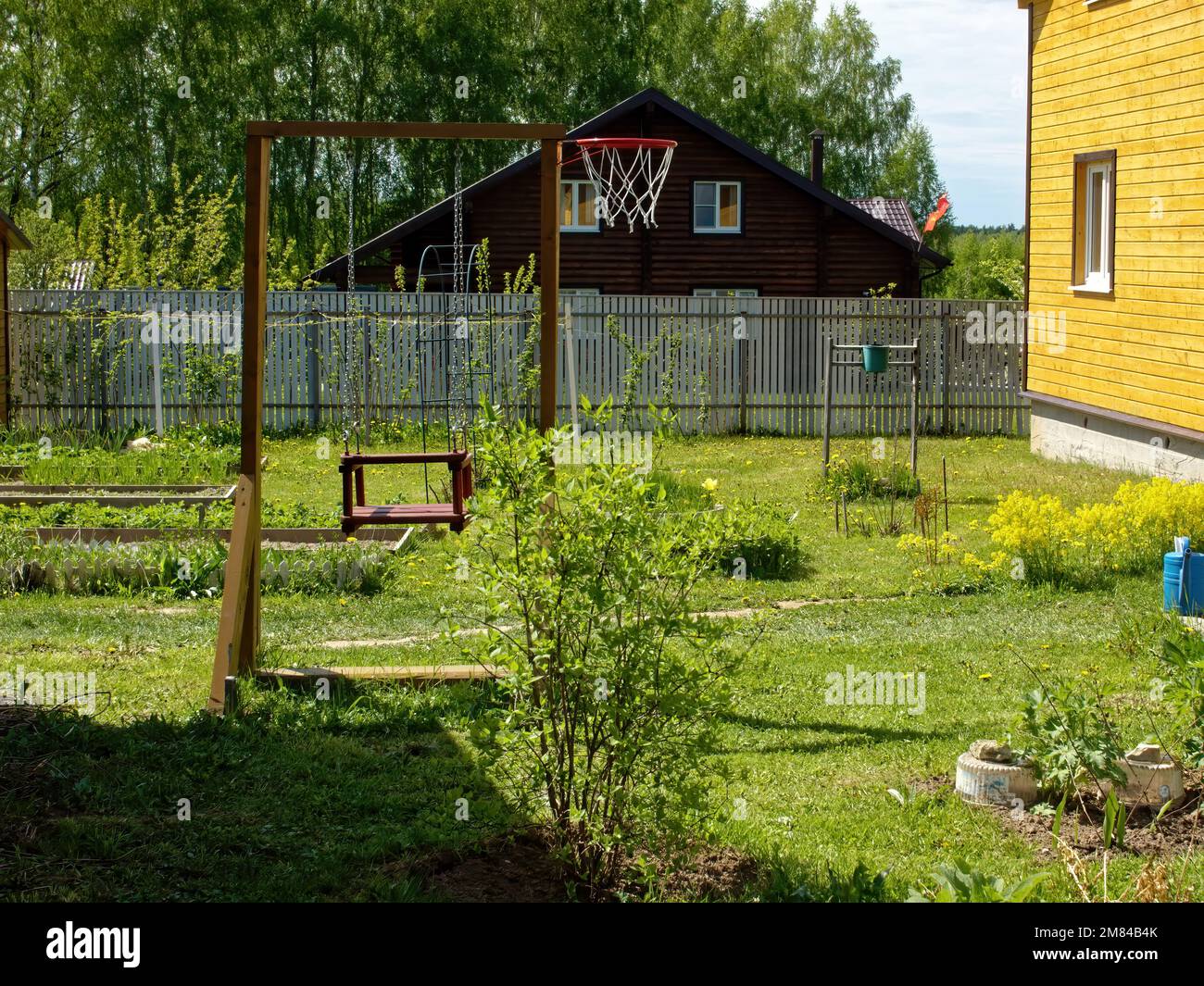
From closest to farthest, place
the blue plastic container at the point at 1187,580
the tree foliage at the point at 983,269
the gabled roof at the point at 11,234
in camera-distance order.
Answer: the blue plastic container at the point at 1187,580, the gabled roof at the point at 11,234, the tree foliage at the point at 983,269

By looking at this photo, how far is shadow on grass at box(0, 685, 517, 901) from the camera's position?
479cm

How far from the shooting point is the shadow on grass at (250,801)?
479 cm

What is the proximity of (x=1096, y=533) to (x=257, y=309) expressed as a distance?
646cm

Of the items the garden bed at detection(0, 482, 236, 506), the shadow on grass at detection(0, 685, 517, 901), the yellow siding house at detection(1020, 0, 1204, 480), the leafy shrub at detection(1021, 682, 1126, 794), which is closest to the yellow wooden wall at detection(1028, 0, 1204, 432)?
the yellow siding house at detection(1020, 0, 1204, 480)

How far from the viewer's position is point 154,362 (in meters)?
19.3

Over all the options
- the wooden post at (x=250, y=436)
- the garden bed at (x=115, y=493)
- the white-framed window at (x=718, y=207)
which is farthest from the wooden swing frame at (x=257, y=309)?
the white-framed window at (x=718, y=207)

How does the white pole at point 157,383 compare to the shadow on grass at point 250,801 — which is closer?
the shadow on grass at point 250,801

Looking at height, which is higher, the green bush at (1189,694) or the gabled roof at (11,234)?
the gabled roof at (11,234)

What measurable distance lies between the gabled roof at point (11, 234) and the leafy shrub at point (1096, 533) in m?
14.0

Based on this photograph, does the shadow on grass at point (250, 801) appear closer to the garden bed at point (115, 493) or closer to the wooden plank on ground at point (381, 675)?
the wooden plank on ground at point (381, 675)

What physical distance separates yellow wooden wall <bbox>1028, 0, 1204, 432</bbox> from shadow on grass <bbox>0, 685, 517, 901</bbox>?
10346 millimetres

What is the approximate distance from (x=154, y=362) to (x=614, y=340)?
23.0 feet

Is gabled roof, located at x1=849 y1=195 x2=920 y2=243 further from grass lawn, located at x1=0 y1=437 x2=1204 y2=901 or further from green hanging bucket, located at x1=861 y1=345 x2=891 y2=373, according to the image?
grass lawn, located at x1=0 y1=437 x2=1204 y2=901
